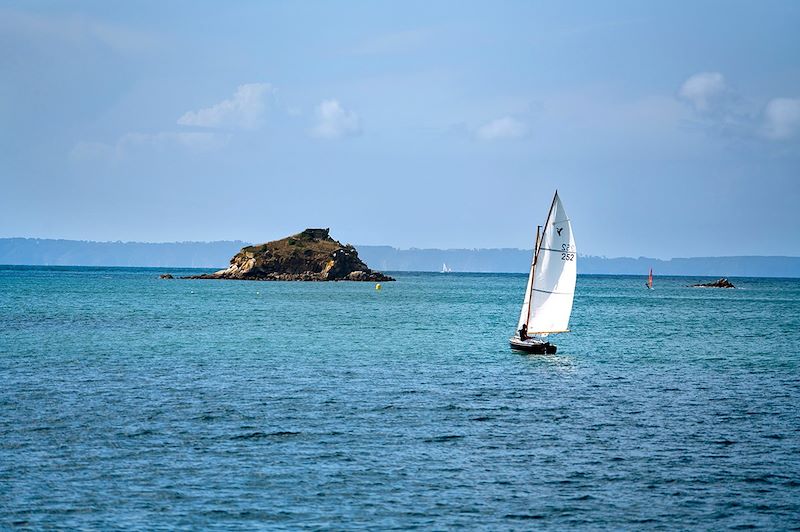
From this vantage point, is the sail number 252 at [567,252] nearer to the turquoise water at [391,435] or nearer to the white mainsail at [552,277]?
the white mainsail at [552,277]

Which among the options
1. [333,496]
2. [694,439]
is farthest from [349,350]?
[333,496]

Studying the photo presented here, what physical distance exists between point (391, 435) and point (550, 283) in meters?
34.1

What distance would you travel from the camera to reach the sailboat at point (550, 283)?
66.8 meters

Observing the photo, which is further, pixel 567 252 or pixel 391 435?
pixel 567 252

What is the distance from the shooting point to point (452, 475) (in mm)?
30688

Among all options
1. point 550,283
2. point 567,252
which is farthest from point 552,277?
point 567,252

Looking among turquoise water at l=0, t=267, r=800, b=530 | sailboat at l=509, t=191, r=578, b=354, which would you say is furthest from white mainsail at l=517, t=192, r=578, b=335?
turquoise water at l=0, t=267, r=800, b=530

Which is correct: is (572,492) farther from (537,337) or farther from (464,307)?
(464,307)

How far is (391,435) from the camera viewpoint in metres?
36.7

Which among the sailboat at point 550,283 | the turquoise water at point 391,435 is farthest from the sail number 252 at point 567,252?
the turquoise water at point 391,435

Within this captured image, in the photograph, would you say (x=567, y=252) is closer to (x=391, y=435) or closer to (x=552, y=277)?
(x=552, y=277)

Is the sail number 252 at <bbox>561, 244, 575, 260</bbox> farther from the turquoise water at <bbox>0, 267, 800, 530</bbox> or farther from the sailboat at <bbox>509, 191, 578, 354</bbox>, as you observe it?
the turquoise water at <bbox>0, 267, 800, 530</bbox>

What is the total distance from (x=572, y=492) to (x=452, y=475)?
4202 millimetres

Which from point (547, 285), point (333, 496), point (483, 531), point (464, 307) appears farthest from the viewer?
point (464, 307)
